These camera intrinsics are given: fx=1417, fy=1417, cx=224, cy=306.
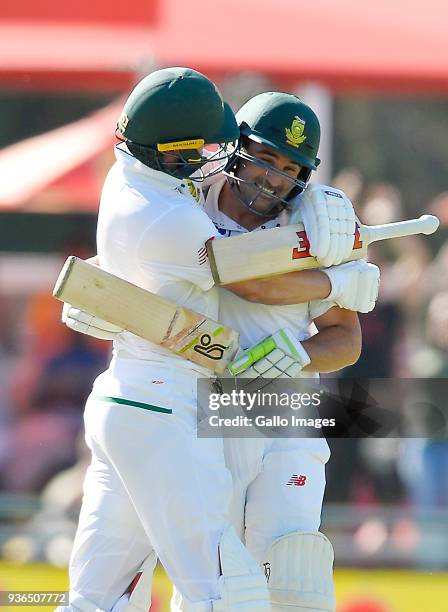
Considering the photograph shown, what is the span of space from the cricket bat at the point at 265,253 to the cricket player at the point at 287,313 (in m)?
0.04

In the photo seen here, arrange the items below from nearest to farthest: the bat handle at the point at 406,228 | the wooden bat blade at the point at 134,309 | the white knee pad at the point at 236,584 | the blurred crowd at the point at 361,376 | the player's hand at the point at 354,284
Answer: the white knee pad at the point at 236,584 < the wooden bat blade at the point at 134,309 < the player's hand at the point at 354,284 < the bat handle at the point at 406,228 < the blurred crowd at the point at 361,376

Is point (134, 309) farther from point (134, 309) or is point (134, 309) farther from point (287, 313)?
point (287, 313)

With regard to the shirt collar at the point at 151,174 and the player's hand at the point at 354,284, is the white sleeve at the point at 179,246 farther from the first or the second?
the player's hand at the point at 354,284

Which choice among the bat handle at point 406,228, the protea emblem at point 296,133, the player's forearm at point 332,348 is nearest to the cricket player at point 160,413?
the protea emblem at point 296,133

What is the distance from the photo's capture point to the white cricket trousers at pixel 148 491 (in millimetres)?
3883

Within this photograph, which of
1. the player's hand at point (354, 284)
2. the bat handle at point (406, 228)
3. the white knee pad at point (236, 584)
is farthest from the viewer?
the bat handle at point (406, 228)

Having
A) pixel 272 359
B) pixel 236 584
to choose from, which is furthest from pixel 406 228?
pixel 236 584

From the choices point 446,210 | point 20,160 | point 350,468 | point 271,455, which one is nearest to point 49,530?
point 350,468

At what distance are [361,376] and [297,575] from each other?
3.24 m

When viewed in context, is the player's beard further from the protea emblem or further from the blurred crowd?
the blurred crowd

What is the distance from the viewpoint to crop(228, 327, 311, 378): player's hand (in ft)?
Answer: 13.5

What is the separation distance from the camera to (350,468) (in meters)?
7.38

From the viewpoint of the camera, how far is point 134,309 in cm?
398

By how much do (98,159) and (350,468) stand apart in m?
2.22
